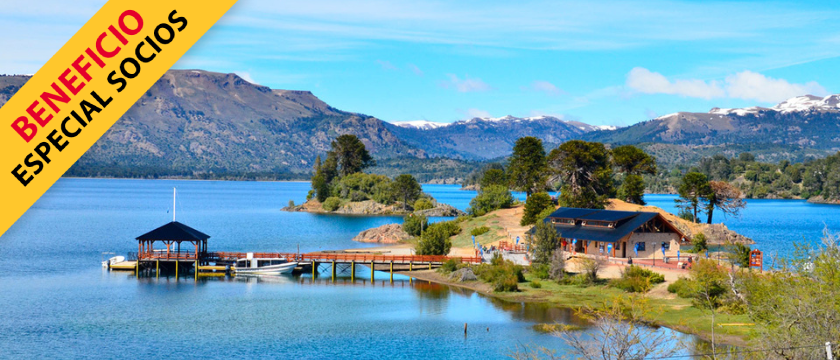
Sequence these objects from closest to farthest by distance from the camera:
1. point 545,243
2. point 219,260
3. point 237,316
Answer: point 237,316 → point 545,243 → point 219,260

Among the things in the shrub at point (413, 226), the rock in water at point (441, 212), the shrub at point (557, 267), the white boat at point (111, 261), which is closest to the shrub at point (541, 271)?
the shrub at point (557, 267)

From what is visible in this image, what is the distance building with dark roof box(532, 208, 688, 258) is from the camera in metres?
68.2

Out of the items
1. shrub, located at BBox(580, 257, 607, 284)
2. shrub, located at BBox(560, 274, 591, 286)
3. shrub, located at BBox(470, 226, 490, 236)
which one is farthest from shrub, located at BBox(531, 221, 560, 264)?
shrub, located at BBox(470, 226, 490, 236)

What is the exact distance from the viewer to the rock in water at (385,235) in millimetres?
107500

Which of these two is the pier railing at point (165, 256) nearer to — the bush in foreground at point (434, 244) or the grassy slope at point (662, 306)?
the bush in foreground at point (434, 244)

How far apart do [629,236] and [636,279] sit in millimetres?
11237

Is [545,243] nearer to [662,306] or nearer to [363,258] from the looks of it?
[363,258]

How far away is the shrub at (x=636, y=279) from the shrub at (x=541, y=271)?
7602 millimetres

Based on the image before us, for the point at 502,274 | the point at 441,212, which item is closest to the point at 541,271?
the point at 502,274

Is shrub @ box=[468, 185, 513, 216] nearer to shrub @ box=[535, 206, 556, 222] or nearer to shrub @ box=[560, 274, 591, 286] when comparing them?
shrub @ box=[535, 206, 556, 222]

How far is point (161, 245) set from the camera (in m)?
106

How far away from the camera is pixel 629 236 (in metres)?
67.8

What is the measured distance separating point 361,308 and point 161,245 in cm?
5951

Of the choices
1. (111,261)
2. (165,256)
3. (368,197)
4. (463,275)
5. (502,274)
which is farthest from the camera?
(368,197)
